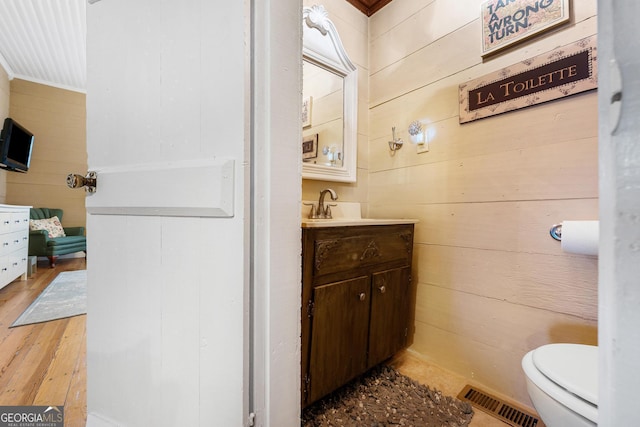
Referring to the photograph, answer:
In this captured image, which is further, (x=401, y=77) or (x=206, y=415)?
(x=401, y=77)

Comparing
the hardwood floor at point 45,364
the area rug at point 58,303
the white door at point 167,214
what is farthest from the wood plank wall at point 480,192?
the area rug at point 58,303

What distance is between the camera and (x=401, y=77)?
1838 mm

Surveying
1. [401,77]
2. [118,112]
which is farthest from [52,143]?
[401,77]

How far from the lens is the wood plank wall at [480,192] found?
122 cm

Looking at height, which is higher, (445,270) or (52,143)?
(52,143)

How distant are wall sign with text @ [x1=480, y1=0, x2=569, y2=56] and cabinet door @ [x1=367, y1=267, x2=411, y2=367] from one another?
1.24m

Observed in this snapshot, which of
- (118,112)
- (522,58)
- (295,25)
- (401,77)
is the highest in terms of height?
(401,77)

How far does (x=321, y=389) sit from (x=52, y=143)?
5623 millimetres

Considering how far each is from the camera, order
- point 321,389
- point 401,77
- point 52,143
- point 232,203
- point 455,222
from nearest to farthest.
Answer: point 232,203 → point 321,389 → point 455,222 → point 401,77 → point 52,143

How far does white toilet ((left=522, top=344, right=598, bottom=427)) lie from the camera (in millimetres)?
734

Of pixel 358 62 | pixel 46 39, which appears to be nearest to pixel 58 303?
pixel 46 39

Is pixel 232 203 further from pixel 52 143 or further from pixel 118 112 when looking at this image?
pixel 52 143

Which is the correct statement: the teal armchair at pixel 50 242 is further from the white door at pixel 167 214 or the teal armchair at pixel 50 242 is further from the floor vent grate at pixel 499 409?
the floor vent grate at pixel 499 409

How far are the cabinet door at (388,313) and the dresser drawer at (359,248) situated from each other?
0.30 ft
